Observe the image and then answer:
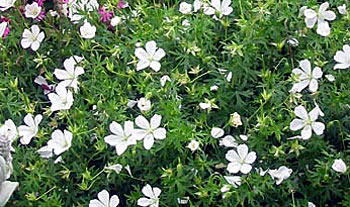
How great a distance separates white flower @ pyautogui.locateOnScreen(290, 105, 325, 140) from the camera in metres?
1.97

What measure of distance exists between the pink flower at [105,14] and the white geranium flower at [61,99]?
40 centimetres

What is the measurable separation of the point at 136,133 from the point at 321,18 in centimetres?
63

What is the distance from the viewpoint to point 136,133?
199 centimetres

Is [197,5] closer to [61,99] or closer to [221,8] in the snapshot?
[221,8]

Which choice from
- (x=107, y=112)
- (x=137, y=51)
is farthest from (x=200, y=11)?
(x=107, y=112)

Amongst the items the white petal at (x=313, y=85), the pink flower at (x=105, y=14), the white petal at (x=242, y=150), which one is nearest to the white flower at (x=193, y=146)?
the white petal at (x=242, y=150)

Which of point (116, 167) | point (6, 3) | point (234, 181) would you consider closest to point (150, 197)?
point (116, 167)

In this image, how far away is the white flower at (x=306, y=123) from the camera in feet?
6.47

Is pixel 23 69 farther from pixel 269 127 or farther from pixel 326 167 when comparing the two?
pixel 326 167

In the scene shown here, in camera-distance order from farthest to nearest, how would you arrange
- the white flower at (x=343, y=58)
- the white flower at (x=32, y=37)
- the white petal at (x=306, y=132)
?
the white flower at (x=32, y=37), the white flower at (x=343, y=58), the white petal at (x=306, y=132)

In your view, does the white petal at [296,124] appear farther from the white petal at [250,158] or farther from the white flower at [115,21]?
the white flower at [115,21]

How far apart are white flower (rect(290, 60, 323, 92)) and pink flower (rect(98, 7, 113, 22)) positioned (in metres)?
0.67

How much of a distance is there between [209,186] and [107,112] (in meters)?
0.35

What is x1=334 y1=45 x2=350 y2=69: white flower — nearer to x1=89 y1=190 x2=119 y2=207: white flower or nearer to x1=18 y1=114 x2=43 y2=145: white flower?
x1=89 y1=190 x2=119 y2=207: white flower
